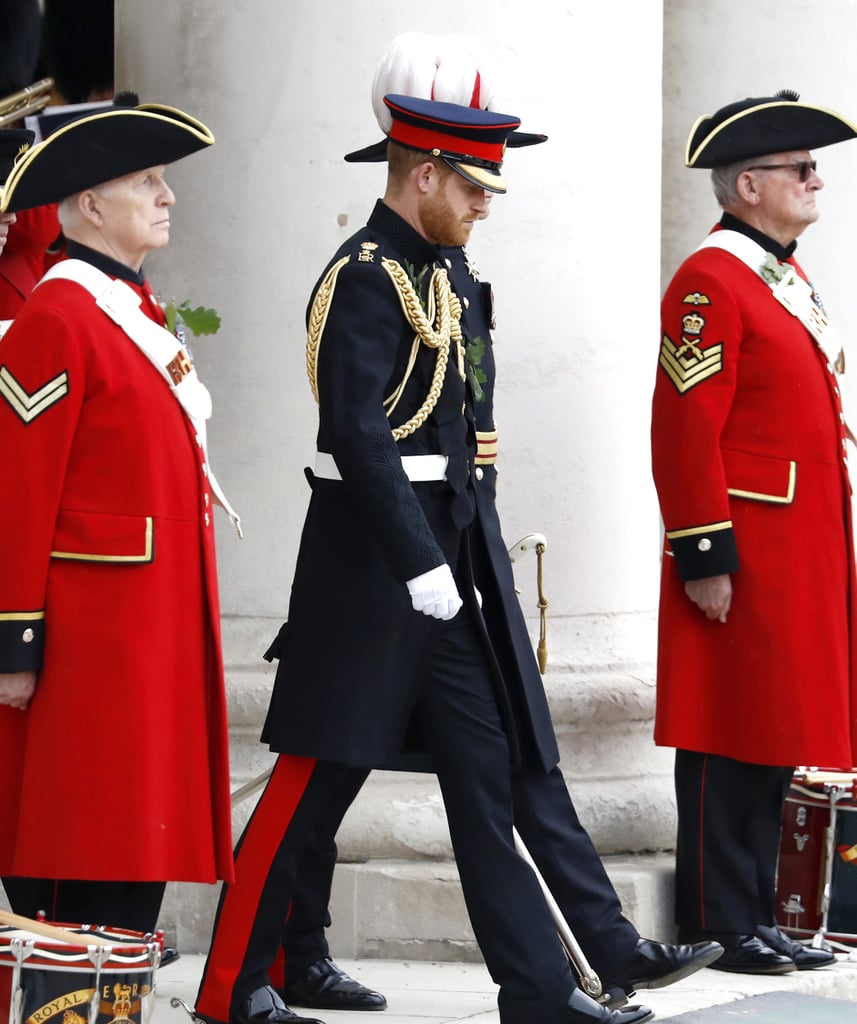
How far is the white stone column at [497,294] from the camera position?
5.75 metres

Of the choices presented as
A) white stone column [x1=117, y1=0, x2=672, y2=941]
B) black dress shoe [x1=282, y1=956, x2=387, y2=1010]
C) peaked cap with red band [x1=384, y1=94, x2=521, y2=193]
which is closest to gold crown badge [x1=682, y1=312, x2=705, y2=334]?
white stone column [x1=117, y1=0, x2=672, y2=941]

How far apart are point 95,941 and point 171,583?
→ 2.59ft

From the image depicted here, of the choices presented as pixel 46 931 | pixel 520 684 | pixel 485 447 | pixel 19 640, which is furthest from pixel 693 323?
pixel 46 931

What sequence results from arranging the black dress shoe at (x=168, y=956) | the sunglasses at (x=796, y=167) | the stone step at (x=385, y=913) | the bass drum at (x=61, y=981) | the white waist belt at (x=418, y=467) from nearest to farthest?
the bass drum at (x=61, y=981) → the white waist belt at (x=418, y=467) → the black dress shoe at (x=168, y=956) → the stone step at (x=385, y=913) → the sunglasses at (x=796, y=167)

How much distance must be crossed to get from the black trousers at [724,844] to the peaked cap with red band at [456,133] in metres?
1.77

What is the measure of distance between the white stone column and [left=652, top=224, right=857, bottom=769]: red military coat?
257mm

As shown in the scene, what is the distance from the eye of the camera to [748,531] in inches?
225

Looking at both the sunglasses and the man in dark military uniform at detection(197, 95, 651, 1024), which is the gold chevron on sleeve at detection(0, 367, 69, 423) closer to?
the man in dark military uniform at detection(197, 95, 651, 1024)

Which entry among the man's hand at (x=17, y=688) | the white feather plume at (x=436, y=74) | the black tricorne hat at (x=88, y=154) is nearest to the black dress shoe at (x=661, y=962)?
the man's hand at (x=17, y=688)

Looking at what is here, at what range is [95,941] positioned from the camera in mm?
3975

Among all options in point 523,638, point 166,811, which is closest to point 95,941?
point 166,811

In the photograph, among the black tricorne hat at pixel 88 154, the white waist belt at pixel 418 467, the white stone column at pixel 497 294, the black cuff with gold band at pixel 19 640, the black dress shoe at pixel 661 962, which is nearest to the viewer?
the black cuff with gold band at pixel 19 640

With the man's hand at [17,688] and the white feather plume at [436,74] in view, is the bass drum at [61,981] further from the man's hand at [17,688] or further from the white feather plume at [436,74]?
the white feather plume at [436,74]

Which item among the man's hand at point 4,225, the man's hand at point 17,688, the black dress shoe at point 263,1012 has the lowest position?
the black dress shoe at point 263,1012
